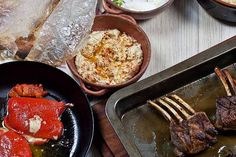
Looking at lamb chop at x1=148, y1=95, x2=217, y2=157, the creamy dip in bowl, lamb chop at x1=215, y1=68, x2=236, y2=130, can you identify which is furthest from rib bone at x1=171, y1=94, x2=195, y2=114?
the creamy dip in bowl

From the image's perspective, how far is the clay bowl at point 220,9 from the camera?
253cm

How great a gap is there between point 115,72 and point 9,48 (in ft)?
1.69

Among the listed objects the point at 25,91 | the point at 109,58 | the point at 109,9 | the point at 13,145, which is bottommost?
the point at 13,145

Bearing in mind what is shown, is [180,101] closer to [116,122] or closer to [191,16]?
[116,122]

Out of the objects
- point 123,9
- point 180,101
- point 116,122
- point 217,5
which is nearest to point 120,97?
point 116,122

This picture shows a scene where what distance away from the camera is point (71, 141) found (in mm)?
2303

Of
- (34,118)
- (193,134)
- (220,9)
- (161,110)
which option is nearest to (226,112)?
(193,134)

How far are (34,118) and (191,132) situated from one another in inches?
26.6

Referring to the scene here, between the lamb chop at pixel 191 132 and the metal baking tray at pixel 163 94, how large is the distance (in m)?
0.07

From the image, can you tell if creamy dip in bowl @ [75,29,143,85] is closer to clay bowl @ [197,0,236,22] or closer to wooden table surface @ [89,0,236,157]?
wooden table surface @ [89,0,236,157]

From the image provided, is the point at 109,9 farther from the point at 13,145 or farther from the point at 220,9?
the point at 13,145

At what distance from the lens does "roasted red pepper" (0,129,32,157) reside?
7.08ft

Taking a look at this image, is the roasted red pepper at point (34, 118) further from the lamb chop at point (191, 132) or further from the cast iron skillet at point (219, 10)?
the cast iron skillet at point (219, 10)

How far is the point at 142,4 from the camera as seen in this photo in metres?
2.58
